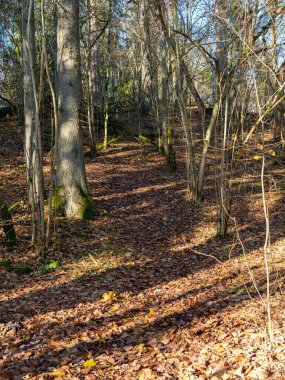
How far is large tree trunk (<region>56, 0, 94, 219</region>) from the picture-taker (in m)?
7.78

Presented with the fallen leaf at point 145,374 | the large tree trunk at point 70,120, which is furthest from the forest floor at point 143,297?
the large tree trunk at point 70,120

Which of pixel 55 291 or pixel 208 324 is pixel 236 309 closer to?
pixel 208 324

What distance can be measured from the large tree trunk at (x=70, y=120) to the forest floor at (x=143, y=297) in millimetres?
536

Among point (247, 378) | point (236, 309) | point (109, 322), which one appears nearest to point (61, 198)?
point (109, 322)

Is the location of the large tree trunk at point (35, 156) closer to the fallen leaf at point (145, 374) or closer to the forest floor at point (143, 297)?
the forest floor at point (143, 297)

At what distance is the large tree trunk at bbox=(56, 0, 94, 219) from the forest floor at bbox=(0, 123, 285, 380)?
536 mm

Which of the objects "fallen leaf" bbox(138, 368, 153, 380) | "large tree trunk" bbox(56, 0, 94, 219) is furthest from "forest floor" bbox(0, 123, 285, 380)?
"large tree trunk" bbox(56, 0, 94, 219)

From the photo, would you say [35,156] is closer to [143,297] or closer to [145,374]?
[143,297]

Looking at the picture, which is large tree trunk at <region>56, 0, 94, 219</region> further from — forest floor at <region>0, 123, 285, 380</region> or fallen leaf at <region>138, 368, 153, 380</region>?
fallen leaf at <region>138, 368, 153, 380</region>

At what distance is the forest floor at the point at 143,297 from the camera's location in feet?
11.7

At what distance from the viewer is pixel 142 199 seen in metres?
10.4

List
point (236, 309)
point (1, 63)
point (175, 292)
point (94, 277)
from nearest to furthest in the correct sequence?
point (236, 309)
point (175, 292)
point (94, 277)
point (1, 63)

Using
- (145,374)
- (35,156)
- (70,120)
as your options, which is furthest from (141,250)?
(145,374)

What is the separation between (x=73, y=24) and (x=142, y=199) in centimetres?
476
